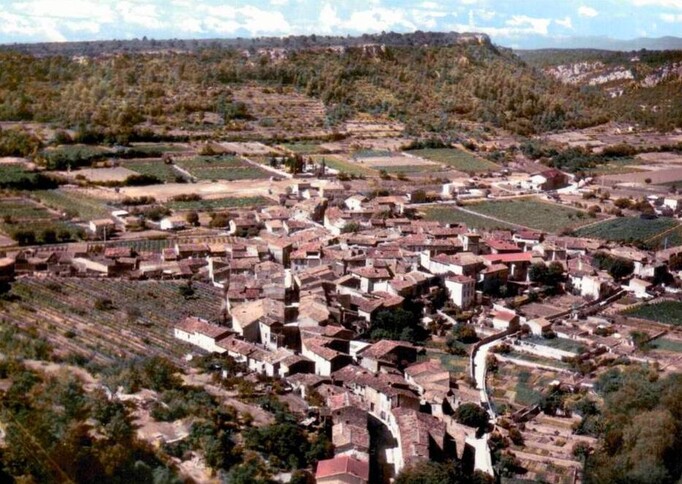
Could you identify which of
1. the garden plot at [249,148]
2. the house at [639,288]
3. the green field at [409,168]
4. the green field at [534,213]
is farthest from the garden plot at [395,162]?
the house at [639,288]

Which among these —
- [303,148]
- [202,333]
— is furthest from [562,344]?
[303,148]

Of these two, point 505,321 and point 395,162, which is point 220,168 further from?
point 505,321

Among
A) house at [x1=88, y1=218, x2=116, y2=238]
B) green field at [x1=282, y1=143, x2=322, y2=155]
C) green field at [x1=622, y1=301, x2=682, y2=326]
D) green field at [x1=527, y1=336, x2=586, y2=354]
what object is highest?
green field at [x1=282, y1=143, x2=322, y2=155]

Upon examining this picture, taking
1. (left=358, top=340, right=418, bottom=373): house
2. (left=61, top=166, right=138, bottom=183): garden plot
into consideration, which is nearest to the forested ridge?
(left=61, top=166, right=138, bottom=183): garden plot

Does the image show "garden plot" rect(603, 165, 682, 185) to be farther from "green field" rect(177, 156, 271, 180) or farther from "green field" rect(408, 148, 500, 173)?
"green field" rect(177, 156, 271, 180)

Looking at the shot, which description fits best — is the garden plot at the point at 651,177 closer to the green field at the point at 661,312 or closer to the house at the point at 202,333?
the green field at the point at 661,312

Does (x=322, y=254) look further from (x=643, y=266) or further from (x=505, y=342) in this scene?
(x=643, y=266)
